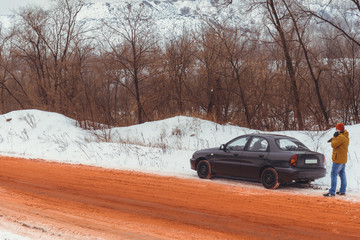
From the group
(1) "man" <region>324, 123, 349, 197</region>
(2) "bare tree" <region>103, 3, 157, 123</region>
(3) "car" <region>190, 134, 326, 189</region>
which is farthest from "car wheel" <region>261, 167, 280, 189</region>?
(2) "bare tree" <region>103, 3, 157, 123</region>

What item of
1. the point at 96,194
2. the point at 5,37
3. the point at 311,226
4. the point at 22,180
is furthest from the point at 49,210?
the point at 5,37

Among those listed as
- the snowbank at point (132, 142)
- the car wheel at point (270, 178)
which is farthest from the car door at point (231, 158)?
the snowbank at point (132, 142)

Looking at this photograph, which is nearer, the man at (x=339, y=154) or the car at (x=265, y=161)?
the man at (x=339, y=154)

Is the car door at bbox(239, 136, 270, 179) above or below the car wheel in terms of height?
above

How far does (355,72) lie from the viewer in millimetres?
26438

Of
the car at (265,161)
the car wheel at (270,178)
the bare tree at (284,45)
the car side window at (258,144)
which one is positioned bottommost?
the car wheel at (270,178)

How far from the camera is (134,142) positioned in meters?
19.7

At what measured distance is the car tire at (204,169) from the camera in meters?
11.9

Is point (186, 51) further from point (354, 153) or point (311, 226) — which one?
point (311, 226)

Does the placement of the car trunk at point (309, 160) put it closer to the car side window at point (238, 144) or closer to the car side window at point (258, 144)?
the car side window at point (258, 144)

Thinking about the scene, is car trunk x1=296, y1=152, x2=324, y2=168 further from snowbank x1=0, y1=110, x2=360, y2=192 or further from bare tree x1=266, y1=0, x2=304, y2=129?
bare tree x1=266, y1=0, x2=304, y2=129

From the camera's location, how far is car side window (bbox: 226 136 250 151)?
11.3 metres

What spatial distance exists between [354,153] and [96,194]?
896 centimetres

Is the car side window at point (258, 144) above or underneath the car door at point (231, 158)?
above
